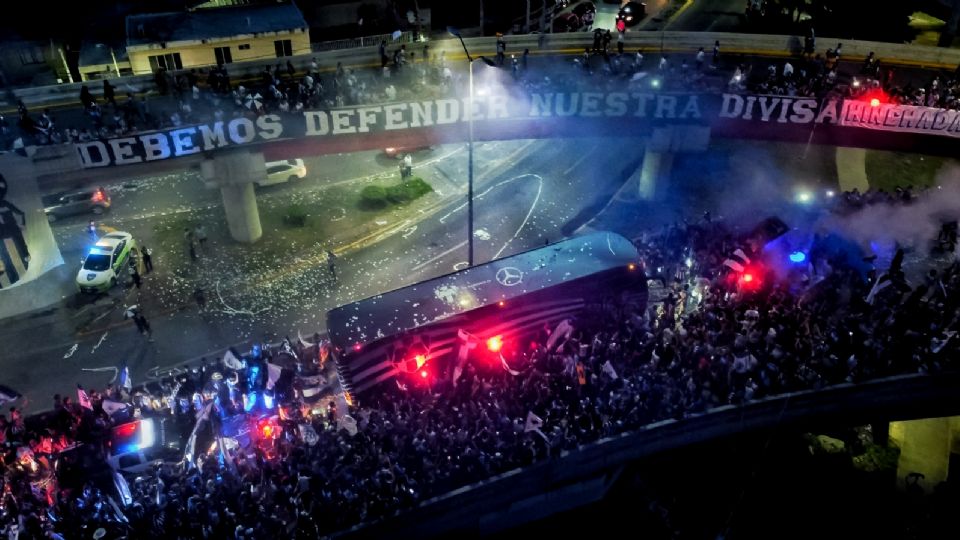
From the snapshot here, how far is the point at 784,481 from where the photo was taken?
25219 mm

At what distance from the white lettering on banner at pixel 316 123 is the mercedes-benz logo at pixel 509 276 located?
12167 mm

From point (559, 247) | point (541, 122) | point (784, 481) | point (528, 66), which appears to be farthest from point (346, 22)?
point (784, 481)

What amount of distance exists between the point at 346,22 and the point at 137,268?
1020 inches

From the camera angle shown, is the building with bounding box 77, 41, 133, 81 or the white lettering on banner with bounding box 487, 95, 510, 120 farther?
the building with bounding box 77, 41, 133, 81

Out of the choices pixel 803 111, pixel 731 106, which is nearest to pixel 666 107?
pixel 731 106

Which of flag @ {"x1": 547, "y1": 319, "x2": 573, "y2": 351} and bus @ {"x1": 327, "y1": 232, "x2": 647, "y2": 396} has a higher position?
bus @ {"x1": 327, "y1": 232, "x2": 647, "y2": 396}

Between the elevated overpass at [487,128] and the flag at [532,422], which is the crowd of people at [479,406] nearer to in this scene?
the flag at [532,422]

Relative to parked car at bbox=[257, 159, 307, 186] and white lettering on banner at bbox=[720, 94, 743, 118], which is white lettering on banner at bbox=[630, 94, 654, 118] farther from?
parked car at bbox=[257, 159, 307, 186]

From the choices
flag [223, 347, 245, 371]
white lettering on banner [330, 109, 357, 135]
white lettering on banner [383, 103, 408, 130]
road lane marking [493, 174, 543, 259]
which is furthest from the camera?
road lane marking [493, 174, 543, 259]

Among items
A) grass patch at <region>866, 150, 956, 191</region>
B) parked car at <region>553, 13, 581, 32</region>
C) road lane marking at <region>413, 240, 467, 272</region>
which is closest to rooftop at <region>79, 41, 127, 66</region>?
road lane marking at <region>413, 240, 467, 272</region>

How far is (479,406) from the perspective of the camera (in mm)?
19875

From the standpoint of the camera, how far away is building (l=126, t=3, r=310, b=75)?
37625 mm

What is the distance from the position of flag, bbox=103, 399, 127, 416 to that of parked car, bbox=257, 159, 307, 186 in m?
18.6

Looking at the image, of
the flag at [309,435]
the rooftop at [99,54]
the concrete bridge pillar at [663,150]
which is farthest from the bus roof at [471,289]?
the rooftop at [99,54]
